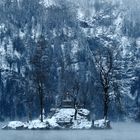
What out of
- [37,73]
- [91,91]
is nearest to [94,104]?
[91,91]

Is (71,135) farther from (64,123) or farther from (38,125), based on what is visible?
(64,123)

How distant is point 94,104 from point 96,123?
383ft

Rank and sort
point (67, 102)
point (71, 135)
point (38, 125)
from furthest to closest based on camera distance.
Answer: point (67, 102)
point (38, 125)
point (71, 135)

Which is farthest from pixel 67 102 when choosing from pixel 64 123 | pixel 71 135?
pixel 71 135

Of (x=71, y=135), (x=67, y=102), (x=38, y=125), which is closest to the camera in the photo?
(x=71, y=135)

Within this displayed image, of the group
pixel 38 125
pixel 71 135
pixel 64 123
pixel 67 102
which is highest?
pixel 67 102

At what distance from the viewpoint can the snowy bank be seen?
70.7m

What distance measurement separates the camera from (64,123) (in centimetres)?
7694

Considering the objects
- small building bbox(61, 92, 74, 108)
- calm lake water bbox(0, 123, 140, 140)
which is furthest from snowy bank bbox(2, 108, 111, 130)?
calm lake water bbox(0, 123, 140, 140)

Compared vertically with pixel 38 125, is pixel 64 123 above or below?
above

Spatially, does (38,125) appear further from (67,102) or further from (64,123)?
(67,102)

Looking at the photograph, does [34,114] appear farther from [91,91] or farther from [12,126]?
[12,126]

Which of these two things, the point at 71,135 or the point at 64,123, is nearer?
the point at 71,135

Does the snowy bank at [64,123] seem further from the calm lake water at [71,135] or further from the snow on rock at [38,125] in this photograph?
the calm lake water at [71,135]
